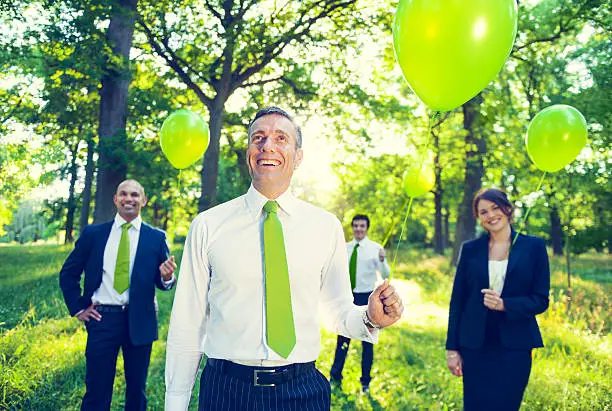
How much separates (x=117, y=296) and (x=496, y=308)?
315 cm

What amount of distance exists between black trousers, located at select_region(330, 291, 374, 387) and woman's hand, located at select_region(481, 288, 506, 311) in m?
2.72

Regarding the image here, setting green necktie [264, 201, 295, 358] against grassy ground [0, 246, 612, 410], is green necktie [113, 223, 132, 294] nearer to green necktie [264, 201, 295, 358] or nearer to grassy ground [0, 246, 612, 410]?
grassy ground [0, 246, 612, 410]

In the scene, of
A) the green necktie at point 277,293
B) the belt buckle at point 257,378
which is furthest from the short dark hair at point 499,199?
the belt buckle at point 257,378

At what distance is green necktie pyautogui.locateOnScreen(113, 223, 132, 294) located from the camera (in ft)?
12.8

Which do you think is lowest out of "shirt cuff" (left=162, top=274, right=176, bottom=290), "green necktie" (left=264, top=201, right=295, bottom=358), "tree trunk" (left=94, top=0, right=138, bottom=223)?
"shirt cuff" (left=162, top=274, right=176, bottom=290)

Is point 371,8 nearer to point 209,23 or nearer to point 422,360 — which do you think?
point 209,23

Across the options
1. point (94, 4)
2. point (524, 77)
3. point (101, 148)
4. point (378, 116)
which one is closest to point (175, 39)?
point (94, 4)

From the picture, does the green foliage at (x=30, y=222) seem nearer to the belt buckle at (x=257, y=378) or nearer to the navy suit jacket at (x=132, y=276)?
the navy suit jacket at (x=132, y=276)

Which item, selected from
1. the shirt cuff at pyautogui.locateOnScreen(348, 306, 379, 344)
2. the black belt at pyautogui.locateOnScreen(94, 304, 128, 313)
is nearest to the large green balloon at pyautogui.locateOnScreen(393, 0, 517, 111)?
the shirt cuff at pyautogui.locateOnScreen(348, 306, 379, 344)

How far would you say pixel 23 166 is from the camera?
306 inches

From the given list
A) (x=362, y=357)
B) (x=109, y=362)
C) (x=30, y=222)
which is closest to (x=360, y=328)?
(x=109, y=362)

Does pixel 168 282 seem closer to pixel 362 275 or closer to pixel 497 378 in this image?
pixel 497 378

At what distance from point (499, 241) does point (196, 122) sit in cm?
303

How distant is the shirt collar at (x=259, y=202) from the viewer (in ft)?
7.34
